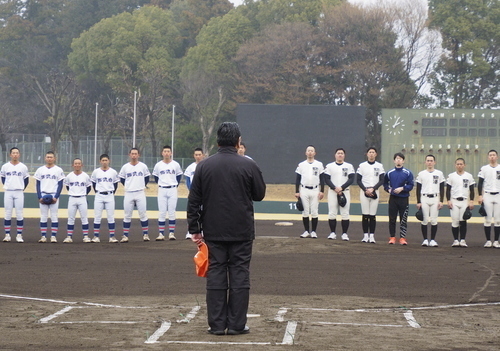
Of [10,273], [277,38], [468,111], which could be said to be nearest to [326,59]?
[277,38]

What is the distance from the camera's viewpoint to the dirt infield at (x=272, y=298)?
6.86 meters

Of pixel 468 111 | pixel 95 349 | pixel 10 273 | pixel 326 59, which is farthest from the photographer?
pixel 326 59

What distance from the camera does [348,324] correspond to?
301 inches

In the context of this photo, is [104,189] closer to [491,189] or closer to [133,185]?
[133,185]

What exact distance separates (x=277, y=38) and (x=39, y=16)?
34.4m

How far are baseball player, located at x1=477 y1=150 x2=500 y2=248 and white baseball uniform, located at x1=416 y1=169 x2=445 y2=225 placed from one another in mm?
845

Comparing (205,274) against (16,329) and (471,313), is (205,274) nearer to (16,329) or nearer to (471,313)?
(16,329)

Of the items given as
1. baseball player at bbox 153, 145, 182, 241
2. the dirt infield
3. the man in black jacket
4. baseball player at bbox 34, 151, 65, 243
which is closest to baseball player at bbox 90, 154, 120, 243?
baseball player at bbox 34, 151, 65, 243

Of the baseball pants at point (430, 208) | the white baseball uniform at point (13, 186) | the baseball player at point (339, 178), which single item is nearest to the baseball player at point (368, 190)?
the baseball player at point (339, 178)

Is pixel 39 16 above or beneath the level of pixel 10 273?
above

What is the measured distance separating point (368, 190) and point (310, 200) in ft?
4.82

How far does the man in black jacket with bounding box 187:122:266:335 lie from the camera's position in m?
7.35

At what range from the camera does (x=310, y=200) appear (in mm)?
18156

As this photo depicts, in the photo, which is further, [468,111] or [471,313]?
[468,111]
